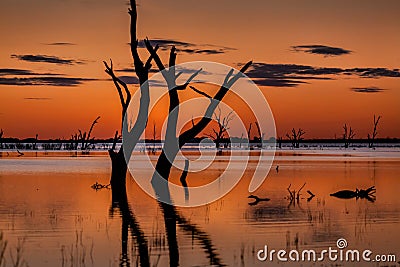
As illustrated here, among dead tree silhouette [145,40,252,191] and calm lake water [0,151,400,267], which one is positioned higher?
dead tree silhouette [145,40,252,191]

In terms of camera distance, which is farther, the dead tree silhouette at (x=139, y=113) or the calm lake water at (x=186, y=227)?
the dead tree silhouette at (x=139, y=113)

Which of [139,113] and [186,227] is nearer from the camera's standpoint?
[186,227]

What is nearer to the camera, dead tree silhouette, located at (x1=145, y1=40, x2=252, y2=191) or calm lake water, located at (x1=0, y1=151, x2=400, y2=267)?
calm lake water, located at (x1=0, y1=151, x2=400, y2=267)

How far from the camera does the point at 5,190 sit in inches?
1015

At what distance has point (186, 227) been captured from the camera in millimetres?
17047

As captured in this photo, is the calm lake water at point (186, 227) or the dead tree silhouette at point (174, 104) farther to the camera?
the dead tree silhouette at point (174, 104)

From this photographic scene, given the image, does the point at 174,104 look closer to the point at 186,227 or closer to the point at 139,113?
the point at 139,113

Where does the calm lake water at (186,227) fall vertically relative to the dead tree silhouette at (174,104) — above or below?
below

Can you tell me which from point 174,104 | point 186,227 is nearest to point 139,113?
point 174,104

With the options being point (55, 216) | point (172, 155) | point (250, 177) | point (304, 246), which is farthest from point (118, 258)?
point (250, 177)

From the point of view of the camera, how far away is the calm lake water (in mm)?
13203

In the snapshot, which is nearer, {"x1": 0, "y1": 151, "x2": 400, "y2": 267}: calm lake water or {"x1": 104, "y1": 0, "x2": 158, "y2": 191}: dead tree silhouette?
{"x1": 0, "y1": 151, "x2": 400, "y2": 267}: calm lake water

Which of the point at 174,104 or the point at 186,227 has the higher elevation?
the point at 174,104

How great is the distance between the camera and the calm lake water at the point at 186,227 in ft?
43.3
